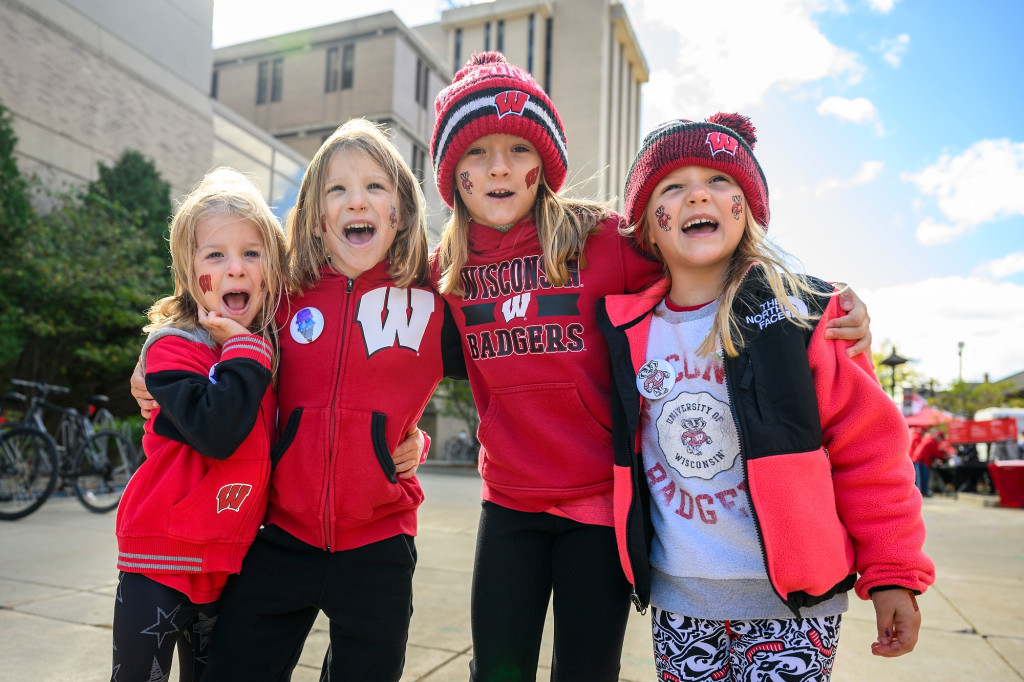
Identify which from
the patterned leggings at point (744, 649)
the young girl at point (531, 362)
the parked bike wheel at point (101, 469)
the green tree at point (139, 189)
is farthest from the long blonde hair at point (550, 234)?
the green tree at point (139, 189)

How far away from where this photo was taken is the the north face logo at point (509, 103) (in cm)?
218

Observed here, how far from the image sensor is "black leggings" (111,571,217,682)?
1.65m

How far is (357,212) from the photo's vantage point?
6.93 ft

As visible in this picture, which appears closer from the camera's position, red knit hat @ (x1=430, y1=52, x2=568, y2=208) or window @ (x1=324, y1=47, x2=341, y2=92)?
red knit hat @ (x1=430, y1=52, x2=568, y2=208)

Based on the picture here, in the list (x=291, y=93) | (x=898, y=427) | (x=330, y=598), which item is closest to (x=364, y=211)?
(x=330, y=598)

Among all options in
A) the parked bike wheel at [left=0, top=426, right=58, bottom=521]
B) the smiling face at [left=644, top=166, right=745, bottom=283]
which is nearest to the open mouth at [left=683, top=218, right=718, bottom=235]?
the smiling face at [left=644, top=166, right=745, bottom=283]

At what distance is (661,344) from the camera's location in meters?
1.88

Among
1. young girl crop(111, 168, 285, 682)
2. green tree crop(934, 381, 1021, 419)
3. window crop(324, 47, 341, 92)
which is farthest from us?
green tree crop(934, 381, 1021, 419)

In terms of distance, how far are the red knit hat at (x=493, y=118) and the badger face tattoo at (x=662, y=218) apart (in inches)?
18.6

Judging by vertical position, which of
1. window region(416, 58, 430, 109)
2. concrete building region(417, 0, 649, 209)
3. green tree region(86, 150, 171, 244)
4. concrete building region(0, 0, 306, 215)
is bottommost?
green tree region(86, 150, 171, 244)

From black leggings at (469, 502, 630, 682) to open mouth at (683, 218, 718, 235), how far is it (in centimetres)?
85

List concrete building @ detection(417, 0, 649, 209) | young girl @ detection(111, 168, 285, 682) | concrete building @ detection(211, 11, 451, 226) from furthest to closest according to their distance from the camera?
1. concrete building @ detection(417, 0, 649, 209)
2. concrete building @ detection(211, 11, 451, 226)
3. young girl @ detection(111, 168, 285, 682)

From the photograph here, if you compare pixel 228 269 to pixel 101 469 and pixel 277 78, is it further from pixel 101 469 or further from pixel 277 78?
pixel 277 78

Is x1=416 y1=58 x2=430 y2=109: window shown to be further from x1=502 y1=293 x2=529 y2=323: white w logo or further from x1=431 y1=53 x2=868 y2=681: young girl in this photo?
x1=502 y1=293 x2=529 y2=323: white w logo
